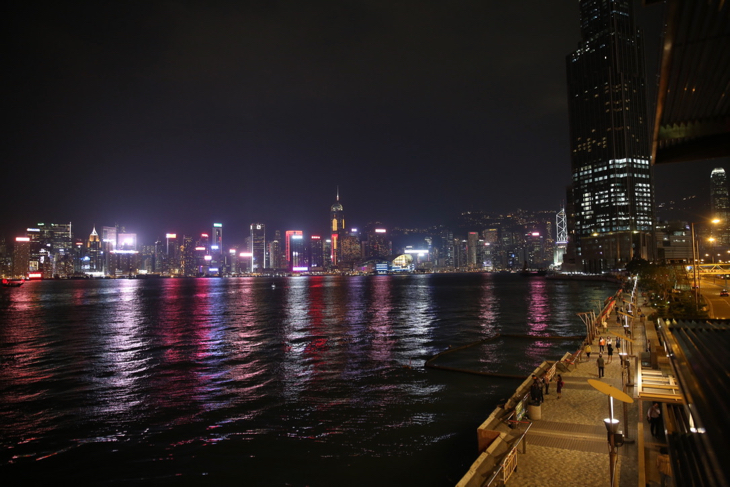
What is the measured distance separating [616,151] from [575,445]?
205946 millimetres

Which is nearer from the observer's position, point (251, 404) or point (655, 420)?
point (655, 420)

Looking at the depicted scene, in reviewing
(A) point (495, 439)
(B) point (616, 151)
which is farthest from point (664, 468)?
(B) point (616, 151)

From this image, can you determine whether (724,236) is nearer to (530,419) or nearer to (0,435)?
(530,419)

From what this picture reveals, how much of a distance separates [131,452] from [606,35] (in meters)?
237

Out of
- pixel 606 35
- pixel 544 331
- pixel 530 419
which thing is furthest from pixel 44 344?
pixel 606 35

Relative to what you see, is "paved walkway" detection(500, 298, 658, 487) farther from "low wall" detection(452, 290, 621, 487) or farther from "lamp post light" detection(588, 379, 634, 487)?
"lamp post light" detection(588, 379, 634, 487)

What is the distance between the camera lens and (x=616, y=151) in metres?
187

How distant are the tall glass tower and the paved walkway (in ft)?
619

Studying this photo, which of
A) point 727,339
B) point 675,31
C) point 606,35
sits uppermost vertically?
point 606,35

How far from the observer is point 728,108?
1190cm

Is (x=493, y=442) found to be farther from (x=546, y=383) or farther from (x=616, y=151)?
(x=616, y=151)

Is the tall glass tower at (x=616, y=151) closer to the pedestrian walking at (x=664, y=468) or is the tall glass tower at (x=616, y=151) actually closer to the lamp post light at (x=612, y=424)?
the pedestrian walking at (x=664, y=468)

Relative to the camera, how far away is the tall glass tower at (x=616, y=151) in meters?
184

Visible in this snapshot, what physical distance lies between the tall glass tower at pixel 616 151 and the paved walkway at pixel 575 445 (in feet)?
619
